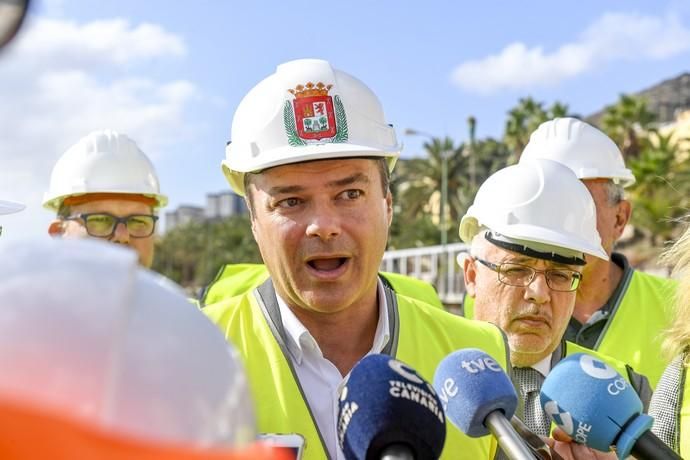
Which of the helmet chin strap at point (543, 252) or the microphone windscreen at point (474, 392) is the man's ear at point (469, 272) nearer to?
the helmet chin strap at point (543, 252)

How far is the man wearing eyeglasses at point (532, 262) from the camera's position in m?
4.04

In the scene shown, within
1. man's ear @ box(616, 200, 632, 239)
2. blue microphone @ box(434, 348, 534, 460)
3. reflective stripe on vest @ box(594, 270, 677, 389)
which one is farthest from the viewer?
man's ear @ box(616, 200, 632, 239)

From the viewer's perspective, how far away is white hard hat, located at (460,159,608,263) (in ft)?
13.7

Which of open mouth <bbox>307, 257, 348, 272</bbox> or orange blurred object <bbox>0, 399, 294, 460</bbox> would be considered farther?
open mouth <bbox>307, 257, 348, 272</bbox>

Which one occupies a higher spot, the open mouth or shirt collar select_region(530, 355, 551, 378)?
the open mouth

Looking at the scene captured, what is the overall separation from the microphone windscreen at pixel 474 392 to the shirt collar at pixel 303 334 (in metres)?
0.97

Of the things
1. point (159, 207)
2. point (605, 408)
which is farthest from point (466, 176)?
point (605, 408)

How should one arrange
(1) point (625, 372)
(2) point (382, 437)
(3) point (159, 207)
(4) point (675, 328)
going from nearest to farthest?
(2) point (382, 437)
(4) point (675, 328)
(1) point (625, 372)
(3) point (159, 207)

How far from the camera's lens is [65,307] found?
0.91m

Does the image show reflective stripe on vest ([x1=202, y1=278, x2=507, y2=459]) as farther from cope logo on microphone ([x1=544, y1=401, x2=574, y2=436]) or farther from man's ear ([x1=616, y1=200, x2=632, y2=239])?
man's ear ([x1=616, y1=200, x2=632, y2=239])

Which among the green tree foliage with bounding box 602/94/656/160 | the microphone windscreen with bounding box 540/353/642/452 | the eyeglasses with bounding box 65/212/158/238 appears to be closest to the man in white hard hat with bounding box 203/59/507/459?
the microphone windscreen with bounding box 540/353/642/452

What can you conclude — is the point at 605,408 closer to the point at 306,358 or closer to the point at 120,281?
the point at 306,358

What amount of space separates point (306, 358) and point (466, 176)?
60.3 metres

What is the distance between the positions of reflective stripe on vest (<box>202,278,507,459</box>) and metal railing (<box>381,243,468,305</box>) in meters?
33.5
